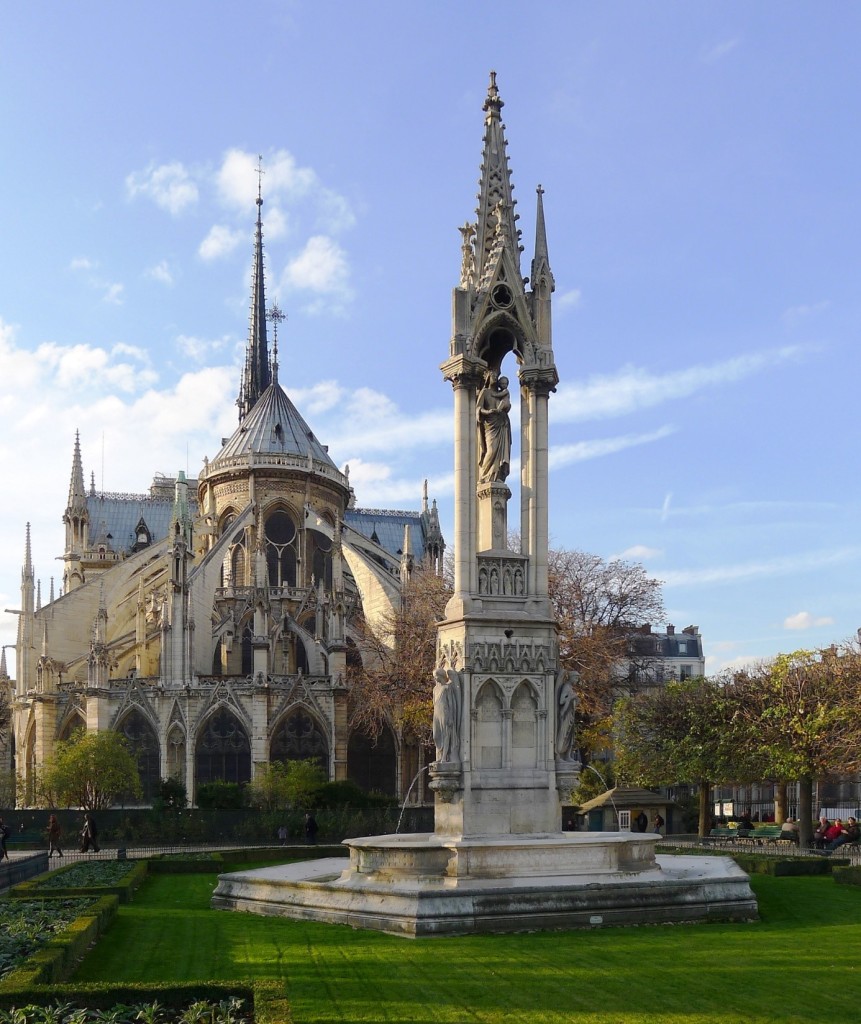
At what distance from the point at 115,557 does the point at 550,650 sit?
78859 mm

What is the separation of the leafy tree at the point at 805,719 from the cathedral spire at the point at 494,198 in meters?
19.1

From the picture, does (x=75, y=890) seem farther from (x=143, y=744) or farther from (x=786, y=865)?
(x=143, y=744)

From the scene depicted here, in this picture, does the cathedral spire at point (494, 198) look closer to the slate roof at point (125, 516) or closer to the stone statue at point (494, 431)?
the stone statue at point (494, 431)

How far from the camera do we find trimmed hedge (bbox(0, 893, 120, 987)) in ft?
34.8

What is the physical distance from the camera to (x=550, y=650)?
1764 cm

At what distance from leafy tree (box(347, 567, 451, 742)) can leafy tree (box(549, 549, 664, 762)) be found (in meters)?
4.42

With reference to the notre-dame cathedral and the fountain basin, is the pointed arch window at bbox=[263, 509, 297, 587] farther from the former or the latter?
the fountain basin

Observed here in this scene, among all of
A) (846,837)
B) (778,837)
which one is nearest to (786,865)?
(846,837)

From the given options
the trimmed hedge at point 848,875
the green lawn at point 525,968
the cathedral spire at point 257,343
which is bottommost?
the trimmed hedge at point 848,875

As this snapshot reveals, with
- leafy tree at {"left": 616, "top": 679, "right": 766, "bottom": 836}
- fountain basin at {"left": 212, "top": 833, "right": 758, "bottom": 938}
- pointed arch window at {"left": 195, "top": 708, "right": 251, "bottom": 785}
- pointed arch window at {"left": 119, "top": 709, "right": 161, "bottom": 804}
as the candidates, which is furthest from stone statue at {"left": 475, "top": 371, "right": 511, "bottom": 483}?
pointed arch window at {"left": 119, "top": 709, "right": 161, "bottom": 804}

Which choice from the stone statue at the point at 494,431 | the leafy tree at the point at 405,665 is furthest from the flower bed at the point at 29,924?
the leafy tree at the point at 405,665

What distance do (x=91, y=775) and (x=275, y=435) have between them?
31.7m

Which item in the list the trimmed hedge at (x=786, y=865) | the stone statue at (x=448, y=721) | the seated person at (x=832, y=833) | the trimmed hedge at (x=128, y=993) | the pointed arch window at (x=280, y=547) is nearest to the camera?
the trimmed hedge at (x=128, y=993)

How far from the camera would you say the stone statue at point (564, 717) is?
57.3 feet
